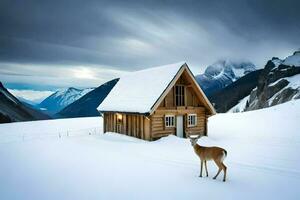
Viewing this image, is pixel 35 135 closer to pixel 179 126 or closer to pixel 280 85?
pixel 179 126

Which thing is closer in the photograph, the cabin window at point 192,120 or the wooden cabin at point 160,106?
the wooden cabin at point 160,106

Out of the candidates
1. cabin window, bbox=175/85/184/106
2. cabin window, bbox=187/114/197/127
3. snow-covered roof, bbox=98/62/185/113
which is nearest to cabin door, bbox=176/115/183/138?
cabin window, bbox=187/114/197/127

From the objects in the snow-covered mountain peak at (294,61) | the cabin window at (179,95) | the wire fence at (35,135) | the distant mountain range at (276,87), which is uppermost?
the snow-covered mountain peak at (294,61)

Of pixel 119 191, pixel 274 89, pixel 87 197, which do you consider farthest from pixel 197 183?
pixel 274 89

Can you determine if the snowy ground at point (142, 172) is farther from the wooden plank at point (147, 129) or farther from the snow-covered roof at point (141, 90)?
the snow-covered roof at point (141, 90)

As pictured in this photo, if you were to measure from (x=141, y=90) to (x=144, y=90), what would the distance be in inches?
21.8

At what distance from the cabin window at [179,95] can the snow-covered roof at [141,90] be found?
1.85 m

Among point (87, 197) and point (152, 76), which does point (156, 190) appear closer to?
point (87, 197)

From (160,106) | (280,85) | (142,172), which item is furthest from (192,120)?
(280,85)

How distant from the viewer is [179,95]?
2445 centimetres

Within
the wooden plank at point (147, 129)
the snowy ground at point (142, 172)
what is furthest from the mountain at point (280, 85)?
the snowy ground at point (142, 172)

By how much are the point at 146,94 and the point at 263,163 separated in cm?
1186

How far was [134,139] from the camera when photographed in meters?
23.0

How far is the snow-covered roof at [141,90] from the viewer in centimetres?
2226
